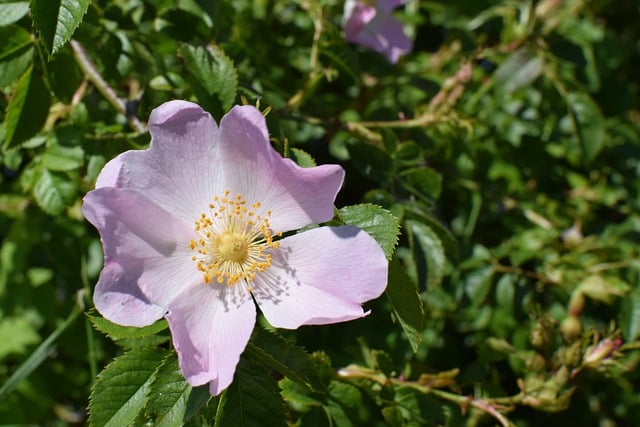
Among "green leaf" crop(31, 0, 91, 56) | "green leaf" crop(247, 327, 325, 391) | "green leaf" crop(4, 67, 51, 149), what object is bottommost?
"green leaf" crop(247, 327, 325, 391)

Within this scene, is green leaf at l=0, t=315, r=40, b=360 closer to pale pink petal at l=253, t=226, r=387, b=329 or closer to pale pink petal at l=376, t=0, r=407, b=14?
pale pink petal at l=253, t=226, r=387, b=329

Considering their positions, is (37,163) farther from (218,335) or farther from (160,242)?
(218,335)

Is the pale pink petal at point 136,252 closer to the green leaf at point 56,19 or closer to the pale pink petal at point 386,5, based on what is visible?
the green leaf at point 56,19

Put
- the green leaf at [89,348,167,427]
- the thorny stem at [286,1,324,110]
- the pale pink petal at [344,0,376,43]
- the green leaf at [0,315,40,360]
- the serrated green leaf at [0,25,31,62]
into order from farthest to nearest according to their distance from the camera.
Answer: the green leaf at [0,315,40,360] → the pale pink petal at [344,0,376,43] → the thorny stem at [286,1,324,110] → the serrated green leaf at [0,25,31,62] → the green leaf at [89,348,167,427]

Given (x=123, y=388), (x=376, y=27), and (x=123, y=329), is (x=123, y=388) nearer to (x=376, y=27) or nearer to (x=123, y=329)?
(x=123, y=329)

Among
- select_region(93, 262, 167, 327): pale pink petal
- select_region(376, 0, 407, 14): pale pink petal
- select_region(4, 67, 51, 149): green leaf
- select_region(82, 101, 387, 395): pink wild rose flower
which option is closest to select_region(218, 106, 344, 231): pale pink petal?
select_region(82, 101, 387, 395): pink wild rose flower

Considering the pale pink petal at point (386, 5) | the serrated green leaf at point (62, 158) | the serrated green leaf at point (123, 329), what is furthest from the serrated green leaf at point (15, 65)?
the pale pink petal at point (386, 5)
